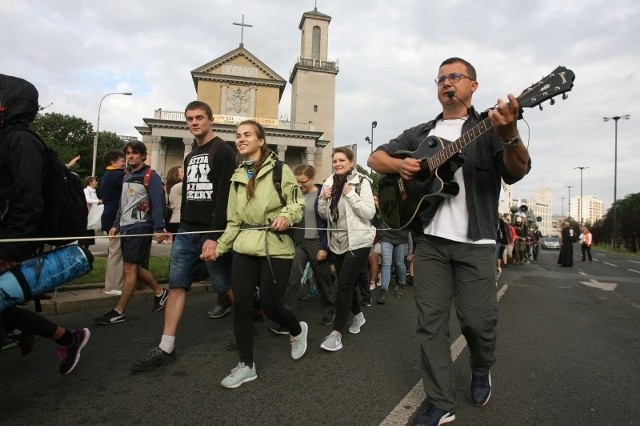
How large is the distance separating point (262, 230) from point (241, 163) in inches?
25.4

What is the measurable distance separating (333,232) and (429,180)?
1973mm

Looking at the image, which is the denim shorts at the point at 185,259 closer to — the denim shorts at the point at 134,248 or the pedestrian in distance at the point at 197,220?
the pedestrian in distance at the point at 197,220

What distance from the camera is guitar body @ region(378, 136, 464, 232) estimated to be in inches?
105

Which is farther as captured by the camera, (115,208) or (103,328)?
(115,208)

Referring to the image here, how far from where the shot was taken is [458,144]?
2.59m

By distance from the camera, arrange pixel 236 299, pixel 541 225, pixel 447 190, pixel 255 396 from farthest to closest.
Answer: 1. pixel 541 225
2. pixel 236 299
3. pixel 255 396
4. pixel 447 190

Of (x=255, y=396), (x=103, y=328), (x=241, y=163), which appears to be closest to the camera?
(x=255, y=396)

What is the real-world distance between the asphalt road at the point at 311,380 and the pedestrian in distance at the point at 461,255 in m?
0.30

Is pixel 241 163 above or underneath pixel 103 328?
above

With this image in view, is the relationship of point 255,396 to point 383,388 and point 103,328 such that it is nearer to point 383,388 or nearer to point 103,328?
point 383,388

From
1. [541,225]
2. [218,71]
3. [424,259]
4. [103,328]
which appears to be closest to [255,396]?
[424,259]

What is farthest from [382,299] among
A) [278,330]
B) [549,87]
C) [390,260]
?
[549,87]

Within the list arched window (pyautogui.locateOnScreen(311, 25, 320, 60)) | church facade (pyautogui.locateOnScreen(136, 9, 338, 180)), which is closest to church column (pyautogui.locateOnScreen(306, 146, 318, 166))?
church facade (pyautogui.locateOnScreen(136, 9, 338, 180))

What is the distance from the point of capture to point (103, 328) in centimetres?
462
